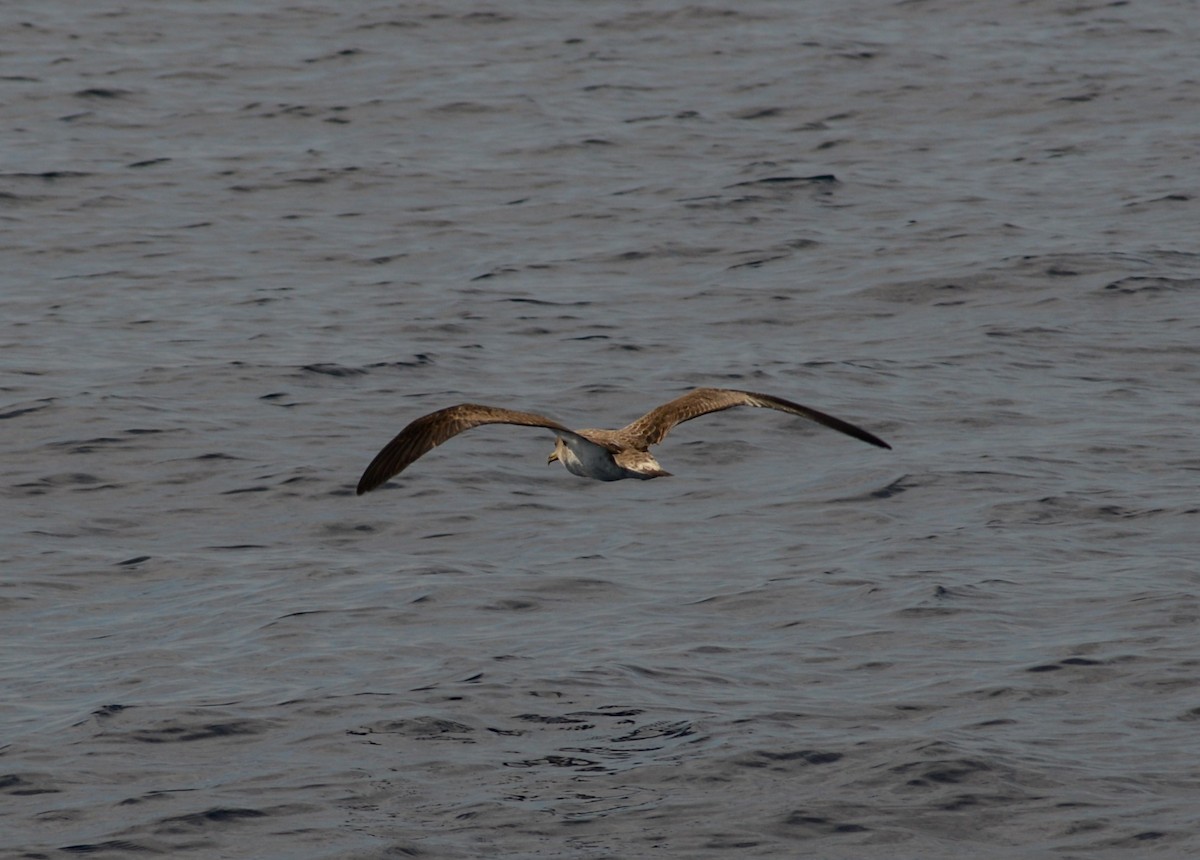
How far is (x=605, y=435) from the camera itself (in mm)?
12797

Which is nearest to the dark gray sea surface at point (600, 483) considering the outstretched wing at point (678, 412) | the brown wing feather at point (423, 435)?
the outstretched wing at point (678, 412)

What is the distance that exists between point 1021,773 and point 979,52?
25.5 m

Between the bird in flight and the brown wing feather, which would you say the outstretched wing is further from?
the brown wing feather

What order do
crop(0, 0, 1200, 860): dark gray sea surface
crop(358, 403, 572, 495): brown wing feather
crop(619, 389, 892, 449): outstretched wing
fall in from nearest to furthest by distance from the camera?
crop(358, 403, 572, 495): brown wing feather
crop(0, 0, 1200, 860): dark gray sea surface
crop(619, 389, 892, 449): outstretched wing

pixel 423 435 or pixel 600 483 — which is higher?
pixel 423 435

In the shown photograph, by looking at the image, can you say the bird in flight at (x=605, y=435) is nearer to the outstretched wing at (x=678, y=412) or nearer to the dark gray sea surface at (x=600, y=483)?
the outstretched wing at (x=678, y=412)

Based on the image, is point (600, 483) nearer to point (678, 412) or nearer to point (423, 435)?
point (678, 412)

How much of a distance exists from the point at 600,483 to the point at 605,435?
522cm

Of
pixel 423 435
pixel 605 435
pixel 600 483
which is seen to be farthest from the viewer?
pixel 600 483

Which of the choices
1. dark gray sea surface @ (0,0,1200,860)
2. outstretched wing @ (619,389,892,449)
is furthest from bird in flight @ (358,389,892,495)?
dark gray sea surface @ (0,0,1200,860)

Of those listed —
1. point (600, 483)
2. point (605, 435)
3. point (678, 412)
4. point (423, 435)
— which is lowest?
point (600, 483)

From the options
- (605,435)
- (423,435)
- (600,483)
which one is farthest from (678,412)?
(600,483)

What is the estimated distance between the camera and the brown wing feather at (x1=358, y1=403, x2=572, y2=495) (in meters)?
11.5

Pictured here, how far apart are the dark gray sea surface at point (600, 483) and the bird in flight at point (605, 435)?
1545mm
